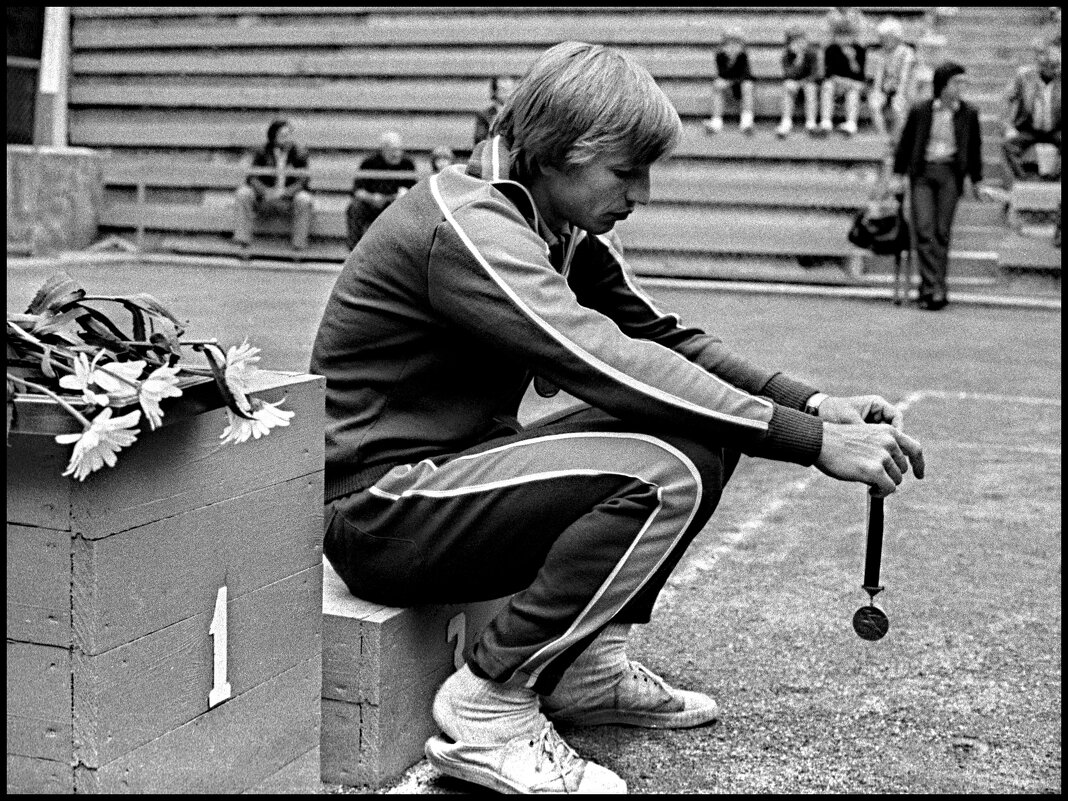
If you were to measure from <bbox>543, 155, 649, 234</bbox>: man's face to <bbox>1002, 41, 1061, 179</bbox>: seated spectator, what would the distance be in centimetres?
1332

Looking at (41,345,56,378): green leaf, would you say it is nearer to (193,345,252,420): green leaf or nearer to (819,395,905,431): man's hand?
(193,345,252,420): green leaf

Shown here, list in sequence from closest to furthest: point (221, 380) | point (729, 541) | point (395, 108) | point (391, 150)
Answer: point (221, 380)
point (729, 541)
point (391, 150)
point (395, 108)

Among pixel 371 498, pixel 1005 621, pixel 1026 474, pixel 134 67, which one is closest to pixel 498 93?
pixel 134 67

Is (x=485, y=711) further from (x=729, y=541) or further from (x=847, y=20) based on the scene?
(x=847, y=20)

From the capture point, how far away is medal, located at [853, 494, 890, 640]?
286cm

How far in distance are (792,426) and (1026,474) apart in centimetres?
358

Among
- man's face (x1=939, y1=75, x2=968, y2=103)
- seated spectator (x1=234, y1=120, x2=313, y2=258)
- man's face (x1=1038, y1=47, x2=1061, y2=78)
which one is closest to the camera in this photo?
man's face (x1=939, y1=75, x2=968, y2=103)

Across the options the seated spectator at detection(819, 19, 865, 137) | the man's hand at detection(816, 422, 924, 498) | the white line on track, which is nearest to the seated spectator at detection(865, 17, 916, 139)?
the seated spectator at detection(819, 19, 865, 137)

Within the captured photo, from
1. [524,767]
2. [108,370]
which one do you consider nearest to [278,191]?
[524,767]

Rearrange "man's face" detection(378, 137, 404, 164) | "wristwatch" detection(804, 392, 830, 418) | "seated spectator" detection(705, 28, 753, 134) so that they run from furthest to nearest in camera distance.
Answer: "seated spectator" detection(705, 28, 753, 134)
"man's face" detection(378, 137, 404, 164)
"wristwatch" detection(804, 392, 830, 418)

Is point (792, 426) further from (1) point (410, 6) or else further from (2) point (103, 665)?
(1) point (410, 6)

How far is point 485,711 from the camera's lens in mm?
2672

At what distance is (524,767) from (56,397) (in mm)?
1122

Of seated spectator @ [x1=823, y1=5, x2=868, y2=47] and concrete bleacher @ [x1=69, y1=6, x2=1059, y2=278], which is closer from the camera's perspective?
seated spectator @ [x1=823, y1=5, x2=868, y2=47]
